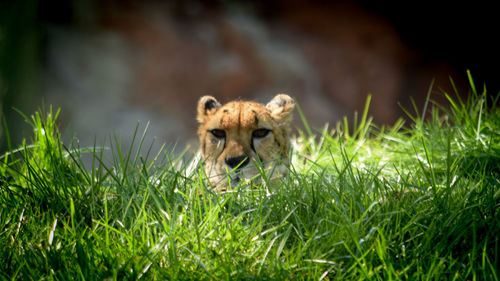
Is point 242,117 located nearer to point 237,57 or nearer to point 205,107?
point 205,107

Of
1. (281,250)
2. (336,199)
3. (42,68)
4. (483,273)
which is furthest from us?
(42,68)

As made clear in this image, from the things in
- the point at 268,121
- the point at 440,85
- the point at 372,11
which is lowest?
the point at 440,85

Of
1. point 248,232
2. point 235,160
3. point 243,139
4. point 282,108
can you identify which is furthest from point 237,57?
point 248,232

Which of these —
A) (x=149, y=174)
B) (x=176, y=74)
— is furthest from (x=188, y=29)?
(x=149, y=174)

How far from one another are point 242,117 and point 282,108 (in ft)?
1.49

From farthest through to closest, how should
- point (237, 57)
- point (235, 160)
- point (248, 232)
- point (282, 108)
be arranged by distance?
point (237, 57), point (282, 108), point (235, 160), point (248, 232)

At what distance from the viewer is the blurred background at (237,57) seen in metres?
8.19

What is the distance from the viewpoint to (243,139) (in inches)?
Answer: 138

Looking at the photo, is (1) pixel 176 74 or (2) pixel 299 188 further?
(1) pixel 176 74

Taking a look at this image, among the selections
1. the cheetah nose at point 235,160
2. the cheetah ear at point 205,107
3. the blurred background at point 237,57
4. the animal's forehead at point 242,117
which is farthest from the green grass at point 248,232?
the blurred background at point 237,57

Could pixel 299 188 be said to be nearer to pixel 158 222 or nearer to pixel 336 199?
pixel 336 199

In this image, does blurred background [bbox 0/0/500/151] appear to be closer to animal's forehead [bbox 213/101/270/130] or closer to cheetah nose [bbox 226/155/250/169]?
animal's forehead [bbox 213/101/270/130]

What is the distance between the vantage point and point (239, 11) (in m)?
8.51

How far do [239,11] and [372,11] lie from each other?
Answer: 2.26m
